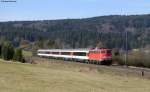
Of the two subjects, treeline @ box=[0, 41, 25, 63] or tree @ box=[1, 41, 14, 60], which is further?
tree @ box=[1, 41, 14, 60]

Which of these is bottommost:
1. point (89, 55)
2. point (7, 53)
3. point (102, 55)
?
point (7, 53)

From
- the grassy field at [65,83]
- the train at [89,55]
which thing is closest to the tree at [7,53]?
the train at [89,55]

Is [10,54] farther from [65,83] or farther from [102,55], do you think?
[65,83]

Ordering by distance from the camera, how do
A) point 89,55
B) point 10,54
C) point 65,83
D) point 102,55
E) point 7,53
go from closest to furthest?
point 65,83 < point 102,55 < point 89,55 < point 7,53 < point 10,54

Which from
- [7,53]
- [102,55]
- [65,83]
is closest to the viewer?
[65,83]

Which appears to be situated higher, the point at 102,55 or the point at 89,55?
the point at 102,55

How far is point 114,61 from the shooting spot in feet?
294

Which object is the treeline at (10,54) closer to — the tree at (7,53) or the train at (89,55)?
the tree at (7,53)

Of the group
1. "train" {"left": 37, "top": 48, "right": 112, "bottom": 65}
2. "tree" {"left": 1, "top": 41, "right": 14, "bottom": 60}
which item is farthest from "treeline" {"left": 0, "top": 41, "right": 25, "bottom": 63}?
"train" {"left": 37, "top": 48, "right": 112, "bottom": 65}

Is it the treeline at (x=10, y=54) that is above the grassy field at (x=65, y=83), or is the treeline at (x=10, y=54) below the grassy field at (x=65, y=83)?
below

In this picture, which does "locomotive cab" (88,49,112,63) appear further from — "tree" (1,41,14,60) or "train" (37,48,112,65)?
"tree" (1,41,14,60)

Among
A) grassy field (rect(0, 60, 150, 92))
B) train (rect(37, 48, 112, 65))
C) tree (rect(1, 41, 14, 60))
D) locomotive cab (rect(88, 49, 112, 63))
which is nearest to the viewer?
grassy field (rect(0, 60, 150, 92))

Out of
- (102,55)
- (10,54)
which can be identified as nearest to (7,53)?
(10,54)

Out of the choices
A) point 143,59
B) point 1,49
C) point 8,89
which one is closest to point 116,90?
point 8,89
